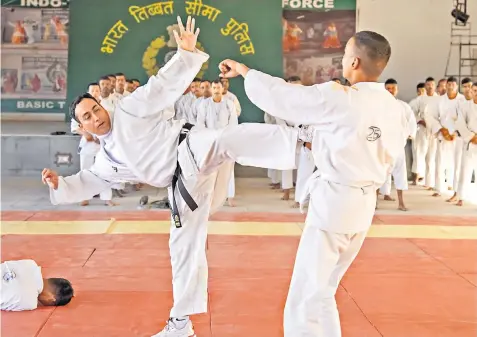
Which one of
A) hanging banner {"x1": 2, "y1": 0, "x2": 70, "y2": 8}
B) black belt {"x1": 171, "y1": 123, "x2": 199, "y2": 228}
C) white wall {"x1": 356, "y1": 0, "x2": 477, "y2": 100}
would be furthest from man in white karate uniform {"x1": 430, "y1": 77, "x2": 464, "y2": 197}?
hanging banner {"x1": 2, "y1": 0, "x2": 70, "y2": 8}

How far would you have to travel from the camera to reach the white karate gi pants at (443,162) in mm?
8180

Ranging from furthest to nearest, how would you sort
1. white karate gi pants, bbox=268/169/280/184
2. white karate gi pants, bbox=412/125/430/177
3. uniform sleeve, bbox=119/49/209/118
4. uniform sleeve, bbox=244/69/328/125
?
white karate gi pants, bbox=412/125/430/177 → white karate gi pants, bbox=268/169/280/184 → uniform sleeve, bbox=119/49/209/118 → uniform sleeve, bbox=244/69/328/125

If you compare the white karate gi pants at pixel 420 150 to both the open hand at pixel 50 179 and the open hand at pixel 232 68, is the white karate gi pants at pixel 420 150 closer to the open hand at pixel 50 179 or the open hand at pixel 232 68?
the open hand at pixel 232 68

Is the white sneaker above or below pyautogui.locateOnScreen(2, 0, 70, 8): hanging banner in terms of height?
below

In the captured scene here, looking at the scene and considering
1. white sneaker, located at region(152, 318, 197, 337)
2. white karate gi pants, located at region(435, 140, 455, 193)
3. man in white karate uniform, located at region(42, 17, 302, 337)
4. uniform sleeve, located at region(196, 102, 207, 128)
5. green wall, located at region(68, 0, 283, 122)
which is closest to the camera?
man in white karate uniform, located at region(42, 17, 302, 337)

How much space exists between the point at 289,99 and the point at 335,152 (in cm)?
26

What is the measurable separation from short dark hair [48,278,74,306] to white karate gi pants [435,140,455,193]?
6.14 metres

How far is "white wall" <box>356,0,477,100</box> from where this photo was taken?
1003cm

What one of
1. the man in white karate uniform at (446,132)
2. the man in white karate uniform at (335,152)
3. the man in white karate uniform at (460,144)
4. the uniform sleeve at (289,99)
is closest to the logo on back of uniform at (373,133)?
the man in white karate uniform at (335,152)

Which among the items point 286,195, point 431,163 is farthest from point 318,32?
point 286,195

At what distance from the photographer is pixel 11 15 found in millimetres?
9875

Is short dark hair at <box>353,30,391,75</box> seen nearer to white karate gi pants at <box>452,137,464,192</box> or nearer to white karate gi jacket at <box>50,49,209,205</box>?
white karate gi jacket at <box>50,49,209,205</box>

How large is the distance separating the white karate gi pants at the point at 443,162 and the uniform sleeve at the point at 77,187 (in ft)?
20.8

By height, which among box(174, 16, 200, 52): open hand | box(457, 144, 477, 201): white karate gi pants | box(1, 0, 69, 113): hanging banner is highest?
box(1, 0, 69, 113): hanging banner
